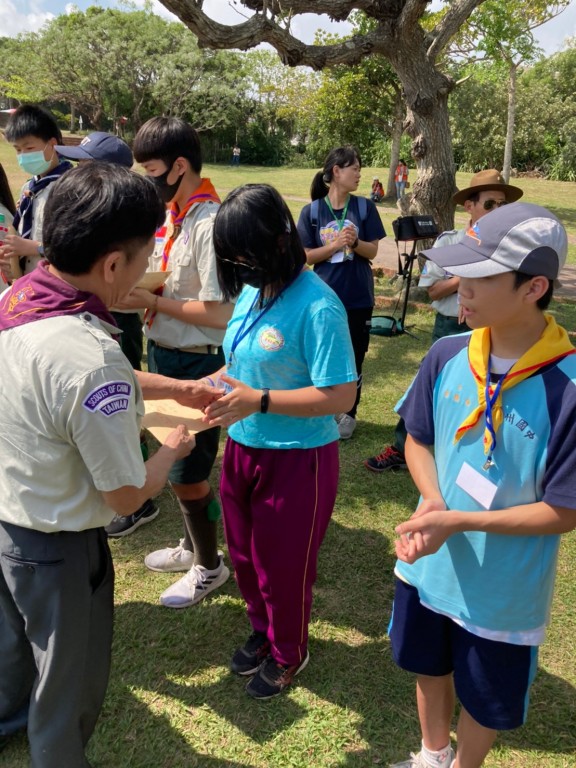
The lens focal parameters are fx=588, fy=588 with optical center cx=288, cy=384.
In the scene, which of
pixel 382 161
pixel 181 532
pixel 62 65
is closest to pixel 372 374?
pixel 181 532

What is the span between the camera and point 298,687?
2322mm

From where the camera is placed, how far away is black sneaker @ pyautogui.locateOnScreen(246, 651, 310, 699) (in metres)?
2.25

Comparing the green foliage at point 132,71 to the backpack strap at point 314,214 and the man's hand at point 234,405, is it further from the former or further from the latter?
the man's hand at point 234,405

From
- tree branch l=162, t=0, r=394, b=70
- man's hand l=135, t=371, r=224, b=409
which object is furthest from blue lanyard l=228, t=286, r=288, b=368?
tree branch l=162, t=0, r=394, b=70

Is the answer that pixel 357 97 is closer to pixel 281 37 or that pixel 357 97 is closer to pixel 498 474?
pixel 281 37

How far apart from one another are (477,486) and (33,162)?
288 cm

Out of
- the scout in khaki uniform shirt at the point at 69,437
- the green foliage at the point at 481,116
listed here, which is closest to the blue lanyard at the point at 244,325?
the scout in khaki uniform shirt at the point at 69,437

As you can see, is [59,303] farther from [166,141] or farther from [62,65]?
[62,65]

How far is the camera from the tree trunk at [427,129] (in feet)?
23.4

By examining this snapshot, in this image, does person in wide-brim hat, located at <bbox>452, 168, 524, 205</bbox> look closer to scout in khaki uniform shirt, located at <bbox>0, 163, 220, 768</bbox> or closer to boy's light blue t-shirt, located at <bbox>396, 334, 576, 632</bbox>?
boy's light blue t-shirt, located at <bbox>396, 334, 576, 632</bbox>

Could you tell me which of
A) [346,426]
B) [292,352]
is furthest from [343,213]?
[292,352]

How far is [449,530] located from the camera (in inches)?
56.2

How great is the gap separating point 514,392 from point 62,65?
43.9m

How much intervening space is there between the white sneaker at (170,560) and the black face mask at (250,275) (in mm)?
1690
